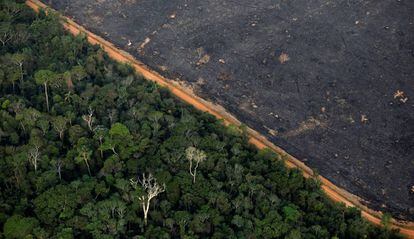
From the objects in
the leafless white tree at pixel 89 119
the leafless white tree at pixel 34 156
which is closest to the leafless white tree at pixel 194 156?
the leafless white tree at pixel 89 119

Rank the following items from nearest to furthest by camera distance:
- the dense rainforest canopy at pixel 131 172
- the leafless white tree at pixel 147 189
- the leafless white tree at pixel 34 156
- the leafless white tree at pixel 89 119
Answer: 1. the leafless white tree at pixel 147 189
2. the dense rainforest canopy at pixel 131 172
3. the leafless white tree at pixel 34 156
4. the leafless white tree at pixel 89 119

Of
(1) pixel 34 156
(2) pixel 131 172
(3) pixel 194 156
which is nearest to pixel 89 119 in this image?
(1) pixel 34 156

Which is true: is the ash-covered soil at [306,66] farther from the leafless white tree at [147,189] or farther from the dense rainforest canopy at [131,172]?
the leafless white tree at [147,189]

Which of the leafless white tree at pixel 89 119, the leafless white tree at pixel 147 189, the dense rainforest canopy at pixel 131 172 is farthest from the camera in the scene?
the leafless white tree at pixel 89 119

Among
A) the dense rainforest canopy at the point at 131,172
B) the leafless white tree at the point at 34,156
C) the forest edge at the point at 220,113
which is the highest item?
the leafless white tree at the point at 34,156

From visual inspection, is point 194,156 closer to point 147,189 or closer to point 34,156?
point 147,189

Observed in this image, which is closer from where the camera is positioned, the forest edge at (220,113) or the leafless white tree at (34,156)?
the leafless white tree at (34,156)

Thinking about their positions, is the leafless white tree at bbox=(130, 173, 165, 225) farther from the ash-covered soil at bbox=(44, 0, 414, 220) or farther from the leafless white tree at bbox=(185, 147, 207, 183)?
the ash-covered soil at bbox=(44, 0, 414, 220)
